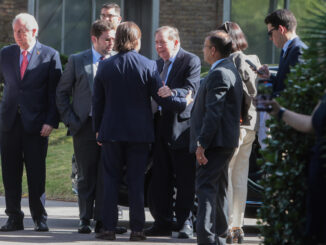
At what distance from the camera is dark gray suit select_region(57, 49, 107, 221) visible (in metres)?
8.19

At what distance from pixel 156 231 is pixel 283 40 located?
8.11ft

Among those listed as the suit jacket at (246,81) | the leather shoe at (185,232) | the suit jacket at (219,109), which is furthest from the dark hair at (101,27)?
the leather shoe at (185,232)

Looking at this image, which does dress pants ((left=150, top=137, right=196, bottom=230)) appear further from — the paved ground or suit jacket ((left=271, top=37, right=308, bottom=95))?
suit jacket ((left=271, top=37, right=308, bottom=95))

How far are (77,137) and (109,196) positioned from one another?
35.8 inches

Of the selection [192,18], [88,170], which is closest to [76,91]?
[88,170]

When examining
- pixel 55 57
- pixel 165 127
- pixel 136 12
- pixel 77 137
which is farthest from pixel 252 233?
pixel 136 12

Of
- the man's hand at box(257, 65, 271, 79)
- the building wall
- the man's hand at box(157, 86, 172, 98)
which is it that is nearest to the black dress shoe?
the man's hand at box(157, 86, 172, 98)

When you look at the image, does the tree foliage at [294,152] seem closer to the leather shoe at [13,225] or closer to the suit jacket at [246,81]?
the suit jacket at [246,81]

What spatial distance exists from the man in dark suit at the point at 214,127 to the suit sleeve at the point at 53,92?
183cm

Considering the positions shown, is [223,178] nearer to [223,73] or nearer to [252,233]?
[223,73]

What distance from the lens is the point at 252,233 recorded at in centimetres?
869

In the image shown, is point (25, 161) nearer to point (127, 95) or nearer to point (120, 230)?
point (120, 230)

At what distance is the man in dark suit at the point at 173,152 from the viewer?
8.06 meters

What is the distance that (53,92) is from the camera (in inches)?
326
